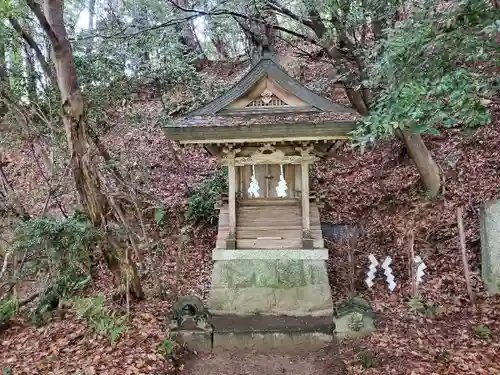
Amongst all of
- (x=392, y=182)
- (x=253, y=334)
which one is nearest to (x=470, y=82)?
(x=253, y=334)

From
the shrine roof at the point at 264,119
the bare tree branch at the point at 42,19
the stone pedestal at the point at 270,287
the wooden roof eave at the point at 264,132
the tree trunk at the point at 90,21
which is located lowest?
the stone pedestal at the point at 270,287

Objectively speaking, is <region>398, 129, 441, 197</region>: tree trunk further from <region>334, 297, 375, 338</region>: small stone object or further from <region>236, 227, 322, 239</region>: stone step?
<region>334, 297, 375, 338</region>: small stone object

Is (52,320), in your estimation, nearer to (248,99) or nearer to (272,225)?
(272,225)

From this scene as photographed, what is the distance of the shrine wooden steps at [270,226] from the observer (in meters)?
6.67

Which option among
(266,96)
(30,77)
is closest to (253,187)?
(266,96)

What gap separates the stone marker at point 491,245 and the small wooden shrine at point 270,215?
260 centimetres

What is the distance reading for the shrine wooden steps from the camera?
6.67 meters

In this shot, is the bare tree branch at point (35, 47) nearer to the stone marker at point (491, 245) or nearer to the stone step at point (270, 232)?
the stone step at point (270, 232)

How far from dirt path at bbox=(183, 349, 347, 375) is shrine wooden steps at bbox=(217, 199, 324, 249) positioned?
1.65 meters

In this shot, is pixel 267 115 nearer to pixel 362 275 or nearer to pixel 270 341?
pixel 270 341

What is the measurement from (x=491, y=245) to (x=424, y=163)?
2.58 metres

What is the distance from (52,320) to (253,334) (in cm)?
327

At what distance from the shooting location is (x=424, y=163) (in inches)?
343

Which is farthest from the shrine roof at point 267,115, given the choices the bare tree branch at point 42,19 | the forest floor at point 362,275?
the forest floor at point 362,275
